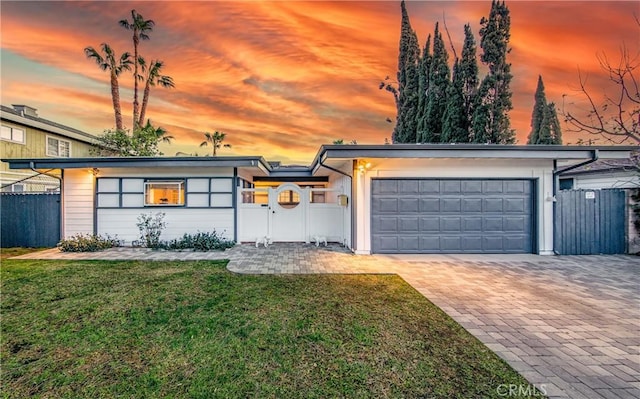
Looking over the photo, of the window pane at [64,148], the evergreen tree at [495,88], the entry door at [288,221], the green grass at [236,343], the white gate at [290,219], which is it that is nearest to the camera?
the green grass at [236,343]

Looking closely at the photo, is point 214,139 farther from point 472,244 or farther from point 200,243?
point 472,244

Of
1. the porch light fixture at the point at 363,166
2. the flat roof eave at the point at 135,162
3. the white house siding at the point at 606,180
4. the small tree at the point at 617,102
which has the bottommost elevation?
the white house siding at the point at 606,180

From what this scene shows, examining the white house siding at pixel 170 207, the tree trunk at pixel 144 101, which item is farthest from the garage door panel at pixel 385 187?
the tree trunk at pixel 144 101

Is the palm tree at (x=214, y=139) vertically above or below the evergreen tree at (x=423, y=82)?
below

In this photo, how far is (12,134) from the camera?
11.8m

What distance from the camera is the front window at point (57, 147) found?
13.6m

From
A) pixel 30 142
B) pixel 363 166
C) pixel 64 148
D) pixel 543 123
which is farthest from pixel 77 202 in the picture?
pixel 543 123

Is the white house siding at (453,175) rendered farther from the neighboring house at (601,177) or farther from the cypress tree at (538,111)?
the cypress tree at (538,111)

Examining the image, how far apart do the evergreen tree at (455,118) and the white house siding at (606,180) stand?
5.95 meters

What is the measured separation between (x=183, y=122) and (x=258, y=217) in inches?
437

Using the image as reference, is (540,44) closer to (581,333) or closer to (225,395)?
(581,333)

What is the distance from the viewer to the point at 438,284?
516 centimetres

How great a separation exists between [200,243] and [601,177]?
47.4 ft

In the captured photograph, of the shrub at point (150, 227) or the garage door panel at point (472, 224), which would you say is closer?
the garage door panel at point (472, 224)
